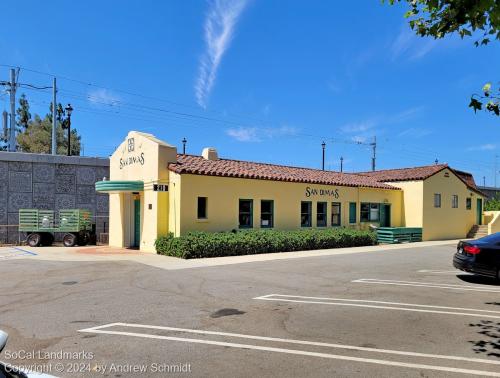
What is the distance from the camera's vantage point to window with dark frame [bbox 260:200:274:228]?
2064 centimetres

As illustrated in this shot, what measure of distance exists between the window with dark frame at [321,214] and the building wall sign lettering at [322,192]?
1.84ft

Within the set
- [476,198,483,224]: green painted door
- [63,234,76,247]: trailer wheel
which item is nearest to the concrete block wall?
[63,234,76,247]: trailer wheel

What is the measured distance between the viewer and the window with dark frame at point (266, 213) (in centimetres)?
2064

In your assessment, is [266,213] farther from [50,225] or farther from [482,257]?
[482,257]

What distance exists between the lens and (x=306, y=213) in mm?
22688

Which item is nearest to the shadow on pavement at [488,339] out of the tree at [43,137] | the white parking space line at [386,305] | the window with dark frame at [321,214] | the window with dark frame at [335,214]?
the white parking space line at [386,305]

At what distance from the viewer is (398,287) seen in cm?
1030

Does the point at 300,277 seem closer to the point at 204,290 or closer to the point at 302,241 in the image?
the point at 204,290

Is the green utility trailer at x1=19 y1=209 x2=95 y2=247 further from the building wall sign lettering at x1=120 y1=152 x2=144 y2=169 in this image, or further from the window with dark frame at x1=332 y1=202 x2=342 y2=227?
the window with dark frame at x1=332 y1=202 x2=342 y2=227

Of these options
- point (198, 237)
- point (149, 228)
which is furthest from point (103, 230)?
point (198, 237)

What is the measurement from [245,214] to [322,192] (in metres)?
5.38

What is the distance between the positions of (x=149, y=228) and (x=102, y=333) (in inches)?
486

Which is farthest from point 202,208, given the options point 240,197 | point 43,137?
point 43,137

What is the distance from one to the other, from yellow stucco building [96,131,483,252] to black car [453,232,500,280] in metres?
10.3
